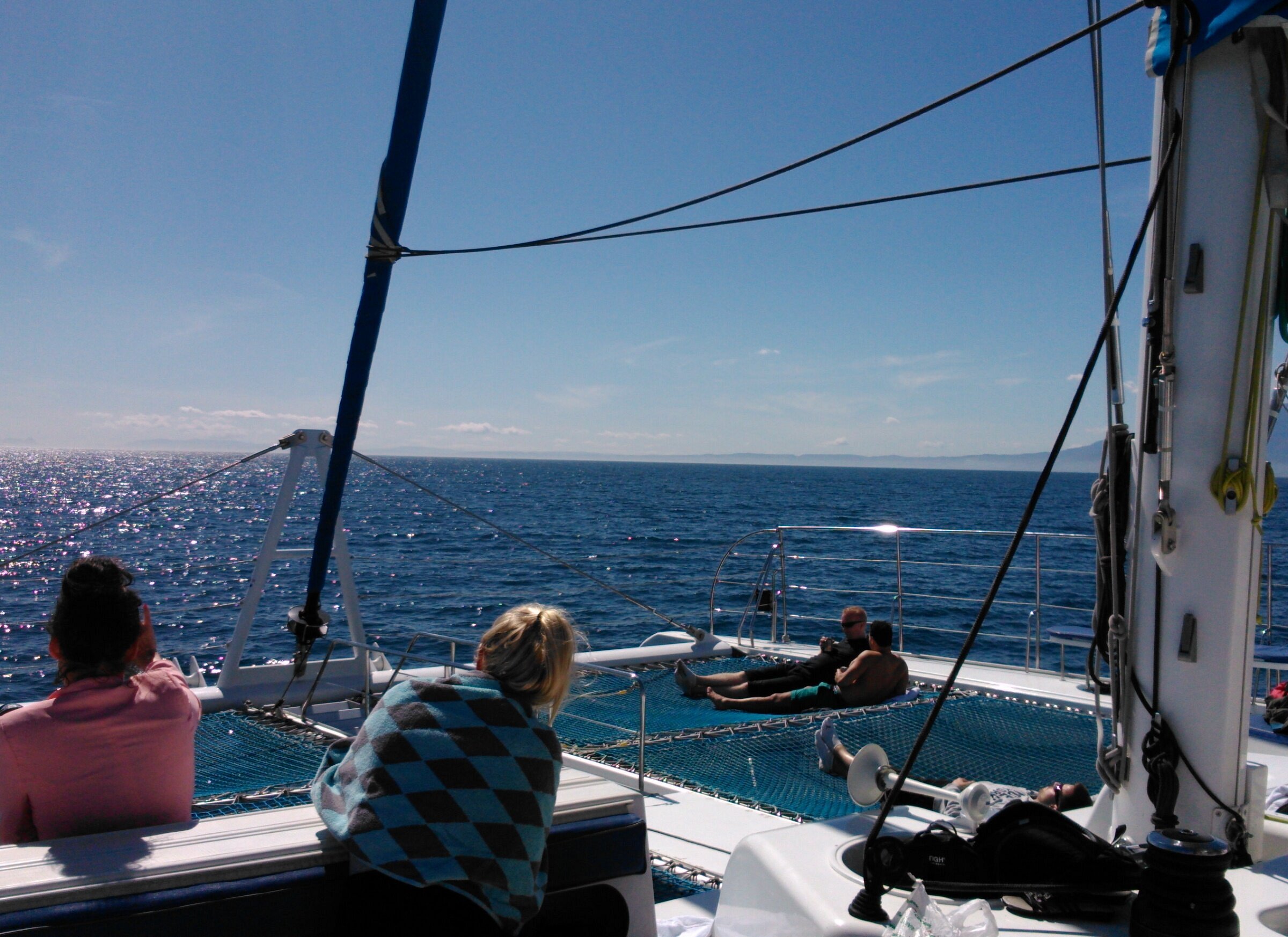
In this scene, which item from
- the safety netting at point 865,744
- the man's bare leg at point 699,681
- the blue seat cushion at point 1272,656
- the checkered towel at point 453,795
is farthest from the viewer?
the man's bare leg at point 699,681

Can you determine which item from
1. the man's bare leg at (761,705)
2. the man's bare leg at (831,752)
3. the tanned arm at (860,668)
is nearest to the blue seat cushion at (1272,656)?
the tanned arm at (860,668)

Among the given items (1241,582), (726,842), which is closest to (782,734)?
(726,842)

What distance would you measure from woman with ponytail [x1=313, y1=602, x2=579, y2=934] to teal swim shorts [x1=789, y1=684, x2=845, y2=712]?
15.2 ft

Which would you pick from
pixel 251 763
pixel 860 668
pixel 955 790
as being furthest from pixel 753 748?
pixel 251 763

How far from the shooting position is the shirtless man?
655 centimetres

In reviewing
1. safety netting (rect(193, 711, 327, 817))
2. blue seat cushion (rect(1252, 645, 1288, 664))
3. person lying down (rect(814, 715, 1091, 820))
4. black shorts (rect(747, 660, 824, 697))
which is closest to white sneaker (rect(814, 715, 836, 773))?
person lying down (rect(814, 715, 1091, 820))

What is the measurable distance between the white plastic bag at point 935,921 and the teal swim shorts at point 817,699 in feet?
13.9

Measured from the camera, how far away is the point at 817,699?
6605 mm

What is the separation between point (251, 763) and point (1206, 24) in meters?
4.51

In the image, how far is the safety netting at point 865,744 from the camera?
4809mm

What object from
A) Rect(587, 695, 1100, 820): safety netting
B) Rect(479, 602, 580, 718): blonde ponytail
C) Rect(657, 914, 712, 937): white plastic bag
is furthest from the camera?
Rect(587, 695, 1100, 820): safety netting

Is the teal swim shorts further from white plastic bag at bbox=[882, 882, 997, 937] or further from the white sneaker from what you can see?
white plastic bag at bbox=[882, 882, 997, 937]

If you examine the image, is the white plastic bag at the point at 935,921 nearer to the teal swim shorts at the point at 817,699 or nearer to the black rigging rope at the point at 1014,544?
the black rigging rope at the point at 1014,544

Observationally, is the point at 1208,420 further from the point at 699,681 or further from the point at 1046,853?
the point at 699,681
